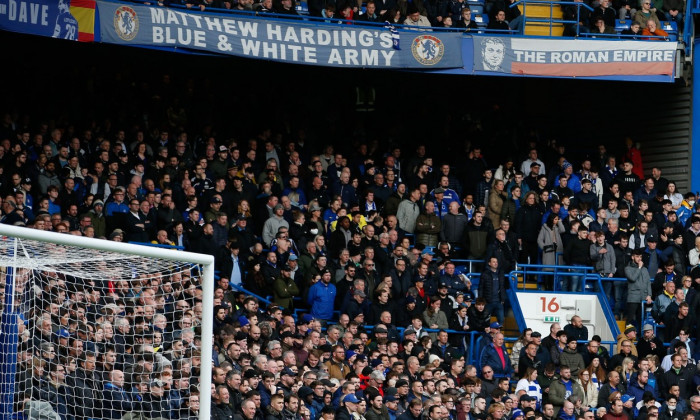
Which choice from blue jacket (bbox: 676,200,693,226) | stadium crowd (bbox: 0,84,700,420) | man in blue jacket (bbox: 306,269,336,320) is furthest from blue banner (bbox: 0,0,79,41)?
blue jacket (bbox: 676,200,693,226)

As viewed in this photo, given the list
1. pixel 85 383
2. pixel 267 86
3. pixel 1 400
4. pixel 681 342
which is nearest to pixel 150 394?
pixel 85 383

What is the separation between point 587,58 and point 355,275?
265 inches

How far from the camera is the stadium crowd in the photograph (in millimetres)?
12945

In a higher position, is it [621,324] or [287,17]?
[287,17]

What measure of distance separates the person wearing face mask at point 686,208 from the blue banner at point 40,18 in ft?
33.5

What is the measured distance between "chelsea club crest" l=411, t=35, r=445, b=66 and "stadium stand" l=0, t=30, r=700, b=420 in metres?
1.49

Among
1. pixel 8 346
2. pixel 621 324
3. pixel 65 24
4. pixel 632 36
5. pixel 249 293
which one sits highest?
pixel 632 36

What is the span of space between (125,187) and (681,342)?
317 inches

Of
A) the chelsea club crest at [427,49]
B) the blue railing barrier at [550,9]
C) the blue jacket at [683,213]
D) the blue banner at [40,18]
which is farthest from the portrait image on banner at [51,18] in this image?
the blue jacket at [683,213]

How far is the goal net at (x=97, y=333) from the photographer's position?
34.9 ft

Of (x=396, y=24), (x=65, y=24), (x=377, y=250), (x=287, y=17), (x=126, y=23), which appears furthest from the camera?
(x=396, y=24)

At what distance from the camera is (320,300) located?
19.2 m

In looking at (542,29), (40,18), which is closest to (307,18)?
(40,18)

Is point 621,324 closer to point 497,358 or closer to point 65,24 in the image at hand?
point 497,358
